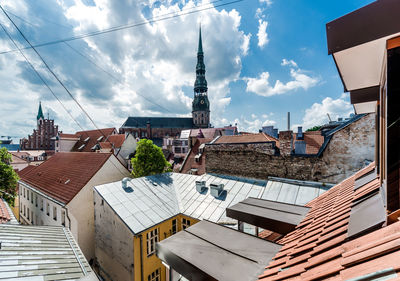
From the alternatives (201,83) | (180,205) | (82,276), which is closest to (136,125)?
(201,83)

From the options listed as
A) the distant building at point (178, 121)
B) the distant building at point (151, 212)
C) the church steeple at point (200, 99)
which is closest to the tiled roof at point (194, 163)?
the distant building at point (151, 212)

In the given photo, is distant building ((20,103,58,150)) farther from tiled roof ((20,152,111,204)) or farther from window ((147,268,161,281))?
window ((147,268,161,281))

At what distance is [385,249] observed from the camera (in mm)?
932

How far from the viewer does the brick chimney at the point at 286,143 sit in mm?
8781

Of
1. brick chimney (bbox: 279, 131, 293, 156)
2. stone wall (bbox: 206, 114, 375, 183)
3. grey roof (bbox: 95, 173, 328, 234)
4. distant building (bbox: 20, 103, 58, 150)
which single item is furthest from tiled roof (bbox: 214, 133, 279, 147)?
distant building (bbox: 20, 103, 58, 150)

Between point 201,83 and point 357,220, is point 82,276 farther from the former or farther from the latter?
point 201,83

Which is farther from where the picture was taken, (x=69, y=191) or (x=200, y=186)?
(x=69, y=191)

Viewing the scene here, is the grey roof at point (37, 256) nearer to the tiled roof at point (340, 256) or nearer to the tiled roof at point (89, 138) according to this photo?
the tiled roof at point (340, 256)

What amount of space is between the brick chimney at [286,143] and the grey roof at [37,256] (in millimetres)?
9157

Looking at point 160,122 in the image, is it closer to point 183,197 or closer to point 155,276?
point 183,197

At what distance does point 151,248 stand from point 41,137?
6882 cm

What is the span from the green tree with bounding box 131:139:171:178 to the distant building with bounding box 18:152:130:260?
1.26 m

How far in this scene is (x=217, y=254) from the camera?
240cm

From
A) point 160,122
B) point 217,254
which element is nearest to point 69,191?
point 217,254
